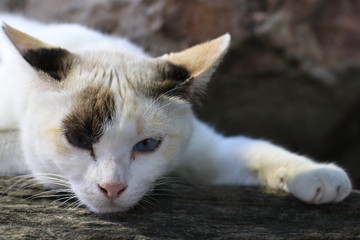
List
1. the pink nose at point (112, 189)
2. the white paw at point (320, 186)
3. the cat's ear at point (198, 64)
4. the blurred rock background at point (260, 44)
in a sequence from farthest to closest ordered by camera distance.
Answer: the blurred rock background at point (260, 44) < the white paw at point (320, 186) < the cat's ear at point (198, 64) < the pink nose at point (112, 189)

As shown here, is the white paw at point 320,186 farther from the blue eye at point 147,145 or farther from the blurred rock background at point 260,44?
the blurred rock background at point 260,44

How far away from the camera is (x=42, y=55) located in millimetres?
2031

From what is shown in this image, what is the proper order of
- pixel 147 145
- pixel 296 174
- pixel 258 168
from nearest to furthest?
1. pixel 147 145
2. pixel 296 174
3. pixel 258 168

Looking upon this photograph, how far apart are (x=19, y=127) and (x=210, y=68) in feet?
2.73

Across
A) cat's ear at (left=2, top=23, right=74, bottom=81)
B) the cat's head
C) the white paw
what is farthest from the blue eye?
the white paw

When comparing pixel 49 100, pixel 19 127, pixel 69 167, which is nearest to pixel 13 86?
pixel 19 127

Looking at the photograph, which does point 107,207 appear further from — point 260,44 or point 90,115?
point 260,44

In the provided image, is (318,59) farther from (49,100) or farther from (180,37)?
(49,100)

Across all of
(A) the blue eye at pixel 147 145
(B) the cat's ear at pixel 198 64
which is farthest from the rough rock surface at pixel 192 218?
(B) the cat's ear at pixel 198 64

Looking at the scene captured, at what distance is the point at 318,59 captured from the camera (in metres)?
3.69

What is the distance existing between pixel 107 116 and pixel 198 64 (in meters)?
0.46

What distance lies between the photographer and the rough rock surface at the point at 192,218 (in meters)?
1.91

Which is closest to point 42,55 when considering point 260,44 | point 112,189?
point 112,189

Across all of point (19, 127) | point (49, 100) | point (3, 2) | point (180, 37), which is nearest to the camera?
point (49, 100)
